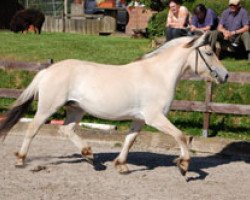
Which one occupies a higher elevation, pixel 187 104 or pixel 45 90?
pixel 45 90

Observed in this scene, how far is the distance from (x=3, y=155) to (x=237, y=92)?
16.1 ft

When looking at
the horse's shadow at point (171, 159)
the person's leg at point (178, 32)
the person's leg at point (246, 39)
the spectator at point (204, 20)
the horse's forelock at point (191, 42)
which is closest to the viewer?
the horse's forelock at point (191, 42)

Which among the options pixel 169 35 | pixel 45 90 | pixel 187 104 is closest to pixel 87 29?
Answer: pixel 169 35

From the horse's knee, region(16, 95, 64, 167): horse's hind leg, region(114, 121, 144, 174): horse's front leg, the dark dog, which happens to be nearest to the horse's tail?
region(16, 95, 64, 167): horse's hind leg

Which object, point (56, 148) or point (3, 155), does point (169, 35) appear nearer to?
point (56, 148)

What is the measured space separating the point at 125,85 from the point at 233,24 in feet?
18.5

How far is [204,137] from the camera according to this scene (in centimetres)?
1095

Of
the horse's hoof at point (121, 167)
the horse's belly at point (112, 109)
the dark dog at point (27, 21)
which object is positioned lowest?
the dark dog at point (27, 21)

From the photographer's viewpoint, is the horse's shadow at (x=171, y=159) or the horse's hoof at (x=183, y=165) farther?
the horse's shadow at (x=171, y=159)

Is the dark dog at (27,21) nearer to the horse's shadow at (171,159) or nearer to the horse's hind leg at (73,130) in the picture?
the horse's shadow at (171,159)

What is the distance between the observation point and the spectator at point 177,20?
41.9 feet

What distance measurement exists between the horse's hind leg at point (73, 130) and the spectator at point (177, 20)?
4.14 metres

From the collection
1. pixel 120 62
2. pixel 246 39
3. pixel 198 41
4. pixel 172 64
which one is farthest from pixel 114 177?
pixel 120 62

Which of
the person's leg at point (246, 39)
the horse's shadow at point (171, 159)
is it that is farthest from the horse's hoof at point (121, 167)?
the person's leg at point (246, 39)
